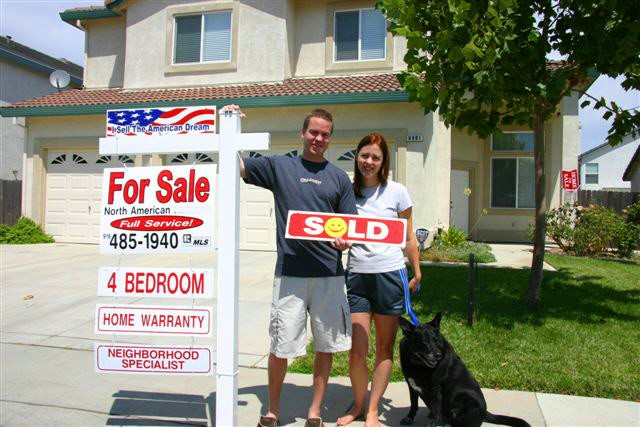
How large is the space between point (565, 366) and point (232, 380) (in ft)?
10.3

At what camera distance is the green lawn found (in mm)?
4551

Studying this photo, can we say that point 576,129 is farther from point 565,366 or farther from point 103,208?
point 103,208

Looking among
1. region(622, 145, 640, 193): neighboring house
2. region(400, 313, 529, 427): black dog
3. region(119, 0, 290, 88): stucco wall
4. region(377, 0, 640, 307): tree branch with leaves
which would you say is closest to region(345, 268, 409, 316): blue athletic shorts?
region(400, 313, 529, 427): black dog

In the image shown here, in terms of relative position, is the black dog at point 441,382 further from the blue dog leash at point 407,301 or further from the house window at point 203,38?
the house window at point 203,38

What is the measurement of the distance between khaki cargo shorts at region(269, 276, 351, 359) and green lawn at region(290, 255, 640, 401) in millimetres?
1417

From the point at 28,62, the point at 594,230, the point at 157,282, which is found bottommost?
the point at 157,282

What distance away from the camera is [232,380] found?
3.40 metres

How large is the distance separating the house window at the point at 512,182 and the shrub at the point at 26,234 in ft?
42.6

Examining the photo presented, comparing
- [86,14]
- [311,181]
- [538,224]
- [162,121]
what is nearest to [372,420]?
[311,181]

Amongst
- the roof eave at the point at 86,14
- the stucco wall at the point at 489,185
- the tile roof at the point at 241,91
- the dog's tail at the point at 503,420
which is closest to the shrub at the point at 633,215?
the stucco wall at the point at 489,185

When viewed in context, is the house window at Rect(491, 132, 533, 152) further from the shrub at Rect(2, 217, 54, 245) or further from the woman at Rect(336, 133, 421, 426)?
the woman at Rect(336, 133, 421, 426)

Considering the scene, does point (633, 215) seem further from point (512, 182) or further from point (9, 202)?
point (9, 202)

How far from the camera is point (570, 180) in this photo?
1445 centimetres

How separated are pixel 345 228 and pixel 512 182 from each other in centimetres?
1497
